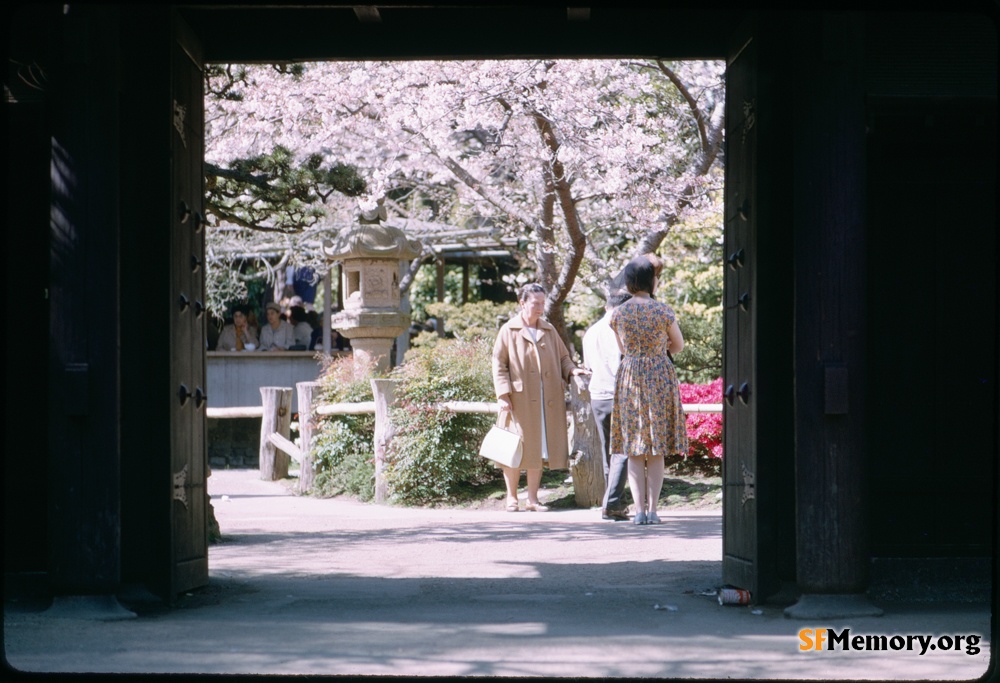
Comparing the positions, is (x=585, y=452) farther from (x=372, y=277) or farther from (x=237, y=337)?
(x=237, y=337)

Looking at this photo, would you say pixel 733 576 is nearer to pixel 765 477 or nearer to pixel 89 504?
pixel 765 477

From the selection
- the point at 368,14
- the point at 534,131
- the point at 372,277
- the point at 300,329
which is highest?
the point at 534,131

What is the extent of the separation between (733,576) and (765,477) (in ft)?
2.08

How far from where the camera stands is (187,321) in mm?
6387

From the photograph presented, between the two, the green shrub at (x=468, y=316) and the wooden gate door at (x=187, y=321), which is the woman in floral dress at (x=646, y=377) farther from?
the green shrub at (x=468, y=316)

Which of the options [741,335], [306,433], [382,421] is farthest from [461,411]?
[741,335]

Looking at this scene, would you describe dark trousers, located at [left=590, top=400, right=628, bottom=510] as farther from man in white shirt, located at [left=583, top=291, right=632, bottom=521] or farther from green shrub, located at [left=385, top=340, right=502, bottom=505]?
green shrub, located at [left=385, top=340, right=502, bottom=505]

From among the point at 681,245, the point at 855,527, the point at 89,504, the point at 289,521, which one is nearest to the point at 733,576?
the point at 855,527

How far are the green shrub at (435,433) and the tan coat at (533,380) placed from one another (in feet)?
4.17

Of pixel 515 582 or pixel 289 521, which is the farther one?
pixel 289 521

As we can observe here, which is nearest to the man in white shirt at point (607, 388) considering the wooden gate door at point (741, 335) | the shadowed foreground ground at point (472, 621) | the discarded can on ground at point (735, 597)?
the shadowed foreground ground at point (472, 621)

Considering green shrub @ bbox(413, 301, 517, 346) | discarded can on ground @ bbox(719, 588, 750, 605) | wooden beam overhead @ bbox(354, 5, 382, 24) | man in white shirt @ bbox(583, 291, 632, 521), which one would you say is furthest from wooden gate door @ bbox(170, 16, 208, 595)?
green shrub @ bbox(413, 301, 517, 346)

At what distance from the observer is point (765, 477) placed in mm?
6121

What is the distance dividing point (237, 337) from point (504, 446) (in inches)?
394
